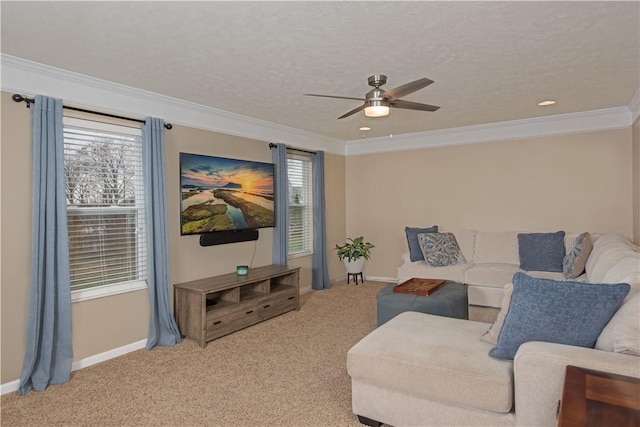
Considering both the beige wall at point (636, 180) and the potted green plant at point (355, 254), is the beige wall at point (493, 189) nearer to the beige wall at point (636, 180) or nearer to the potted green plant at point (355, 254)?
the beige wall at point (636, 180)

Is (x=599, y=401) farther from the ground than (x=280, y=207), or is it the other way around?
(x=280, y=207)

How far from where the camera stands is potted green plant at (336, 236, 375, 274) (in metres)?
6.38

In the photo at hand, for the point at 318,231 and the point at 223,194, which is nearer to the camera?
the point at 223,194

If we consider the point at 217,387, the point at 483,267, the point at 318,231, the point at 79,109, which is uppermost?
the point at 79,109

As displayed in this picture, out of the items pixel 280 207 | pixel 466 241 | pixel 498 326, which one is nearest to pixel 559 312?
pixel 498 326

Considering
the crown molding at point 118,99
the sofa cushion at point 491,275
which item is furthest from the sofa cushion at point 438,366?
the crown molding at point 118,99

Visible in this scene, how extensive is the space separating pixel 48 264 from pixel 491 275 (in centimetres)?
459

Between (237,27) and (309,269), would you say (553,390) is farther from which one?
(309,269)

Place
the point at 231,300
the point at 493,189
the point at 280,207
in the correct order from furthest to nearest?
the point at 493,189 < the point at 280,207 < the point at 231,300

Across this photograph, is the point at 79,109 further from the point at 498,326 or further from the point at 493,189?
the point at 493,189

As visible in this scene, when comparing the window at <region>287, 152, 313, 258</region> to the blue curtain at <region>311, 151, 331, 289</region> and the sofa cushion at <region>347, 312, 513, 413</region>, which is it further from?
the sofa cushion at <region>347, 312, 513, 413</region>

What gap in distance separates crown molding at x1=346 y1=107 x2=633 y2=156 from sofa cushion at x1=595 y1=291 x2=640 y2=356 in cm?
402

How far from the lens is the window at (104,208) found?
132 inches

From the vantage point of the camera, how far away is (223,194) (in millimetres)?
4625
